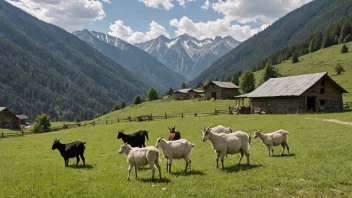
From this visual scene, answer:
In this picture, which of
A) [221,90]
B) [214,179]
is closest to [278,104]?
[214,179]

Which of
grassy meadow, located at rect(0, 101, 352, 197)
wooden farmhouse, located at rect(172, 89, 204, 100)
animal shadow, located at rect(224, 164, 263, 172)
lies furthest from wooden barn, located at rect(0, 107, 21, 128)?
animal shadow, located at rect(224, 164, 263, 172)

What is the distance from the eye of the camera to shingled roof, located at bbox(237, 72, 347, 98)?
169ft

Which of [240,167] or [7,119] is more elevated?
[7,119]

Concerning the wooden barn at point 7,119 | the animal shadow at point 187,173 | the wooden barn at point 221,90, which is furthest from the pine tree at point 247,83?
the animal shadow at point 187,173

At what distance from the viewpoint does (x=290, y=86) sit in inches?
2154

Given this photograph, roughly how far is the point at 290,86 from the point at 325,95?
6.42 metres

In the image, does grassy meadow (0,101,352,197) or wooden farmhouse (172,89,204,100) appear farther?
wooden farmhouse (172,89,204,100)

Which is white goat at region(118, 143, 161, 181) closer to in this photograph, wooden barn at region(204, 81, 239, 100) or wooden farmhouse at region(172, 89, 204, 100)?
wooden barn at region(204, 81, 239, 100)

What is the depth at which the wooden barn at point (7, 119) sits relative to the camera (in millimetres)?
95875

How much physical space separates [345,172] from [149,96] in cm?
13664

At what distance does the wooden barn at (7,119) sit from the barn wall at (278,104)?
81659mm

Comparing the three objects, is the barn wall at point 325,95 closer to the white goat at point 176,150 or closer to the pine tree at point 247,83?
the white goat at point 176,150

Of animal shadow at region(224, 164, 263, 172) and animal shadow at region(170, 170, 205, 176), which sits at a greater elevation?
animal shadow at region(224, 164, 263, 172)

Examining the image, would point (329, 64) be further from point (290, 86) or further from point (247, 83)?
point (290, 86)
